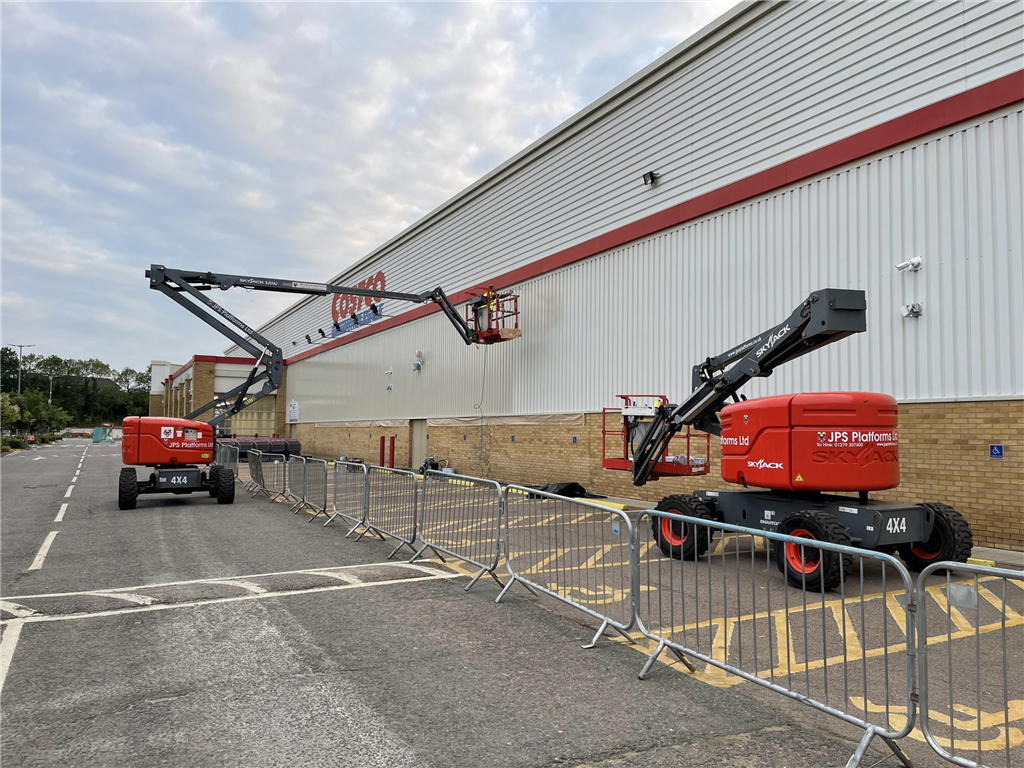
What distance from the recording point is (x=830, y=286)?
12062 millimetres

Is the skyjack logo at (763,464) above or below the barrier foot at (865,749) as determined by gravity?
above

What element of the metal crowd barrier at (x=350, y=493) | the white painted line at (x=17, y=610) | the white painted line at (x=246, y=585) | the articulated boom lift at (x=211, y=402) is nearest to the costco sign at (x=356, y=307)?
the articulated boom lift at (x=211, y=402)

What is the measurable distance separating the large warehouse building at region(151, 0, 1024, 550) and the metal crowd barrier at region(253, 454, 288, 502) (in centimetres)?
664

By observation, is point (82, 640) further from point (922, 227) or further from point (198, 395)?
Answer: point (198, 395)

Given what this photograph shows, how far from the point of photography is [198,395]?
50500 mm

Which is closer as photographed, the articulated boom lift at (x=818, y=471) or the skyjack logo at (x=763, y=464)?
the articulated boom lift at (x=818, y=471)

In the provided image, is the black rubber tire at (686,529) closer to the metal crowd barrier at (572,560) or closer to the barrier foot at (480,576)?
the metal crowd barrier at (572,560)

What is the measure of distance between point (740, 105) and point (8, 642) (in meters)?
14.1

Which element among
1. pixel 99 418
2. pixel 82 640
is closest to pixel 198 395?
pixel 82 640

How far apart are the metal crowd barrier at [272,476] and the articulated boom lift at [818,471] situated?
10085mm

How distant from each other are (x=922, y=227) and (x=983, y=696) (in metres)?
8.03

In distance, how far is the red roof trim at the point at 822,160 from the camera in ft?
32.4

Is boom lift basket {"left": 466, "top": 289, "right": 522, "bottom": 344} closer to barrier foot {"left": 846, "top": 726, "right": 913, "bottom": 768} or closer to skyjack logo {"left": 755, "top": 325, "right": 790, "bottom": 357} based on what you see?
skyjack logo {"left": 755, "top": 325, "right": 790, "bottom": 357}

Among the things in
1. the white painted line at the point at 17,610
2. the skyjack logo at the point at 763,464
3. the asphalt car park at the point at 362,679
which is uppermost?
the skyjack logo at the point at 763,464
